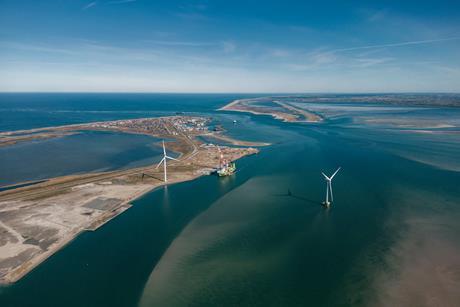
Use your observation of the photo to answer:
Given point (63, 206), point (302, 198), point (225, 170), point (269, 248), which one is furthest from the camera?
point (225, 170)

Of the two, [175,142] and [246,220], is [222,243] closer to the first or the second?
[246,220]

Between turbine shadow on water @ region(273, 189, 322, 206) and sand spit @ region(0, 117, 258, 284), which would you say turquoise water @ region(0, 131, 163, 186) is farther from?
turbine shadow on water @ region(273, 189, 322, 206)

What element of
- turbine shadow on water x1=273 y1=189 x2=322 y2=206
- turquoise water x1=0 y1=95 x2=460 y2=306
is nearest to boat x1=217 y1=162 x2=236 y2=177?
turquoise water x1=0 y1=95 x2=460 y2=306

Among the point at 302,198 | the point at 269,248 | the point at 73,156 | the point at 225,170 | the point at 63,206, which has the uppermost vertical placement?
the point at 73,156

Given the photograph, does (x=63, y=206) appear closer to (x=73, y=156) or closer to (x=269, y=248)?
(x=269, y=248)

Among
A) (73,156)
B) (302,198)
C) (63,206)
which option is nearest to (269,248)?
(302,198)

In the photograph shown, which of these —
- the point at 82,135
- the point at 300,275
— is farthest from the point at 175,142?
the point at 300,275

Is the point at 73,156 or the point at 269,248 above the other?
the point at 73,156
